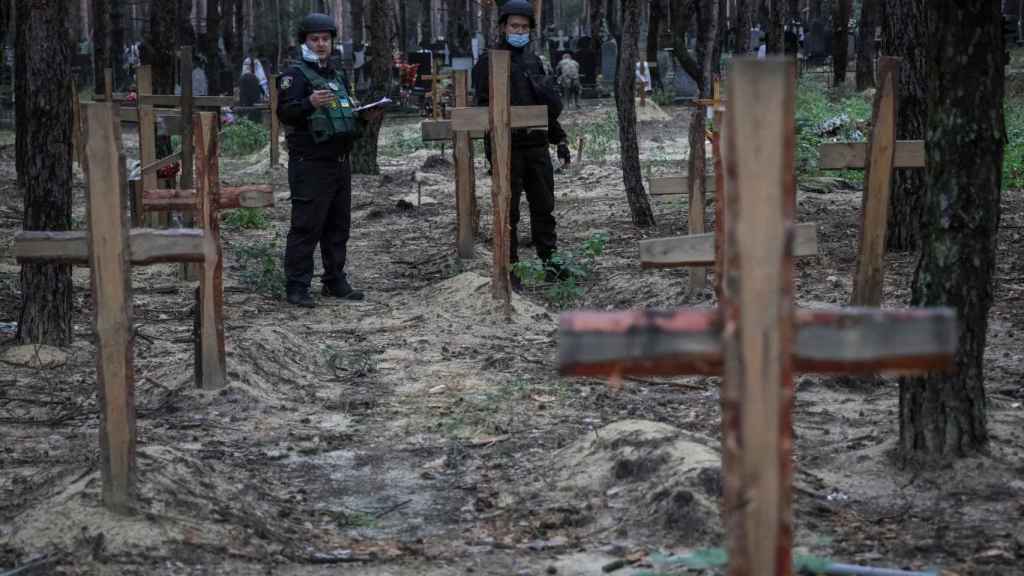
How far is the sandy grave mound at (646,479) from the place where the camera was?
435 cm

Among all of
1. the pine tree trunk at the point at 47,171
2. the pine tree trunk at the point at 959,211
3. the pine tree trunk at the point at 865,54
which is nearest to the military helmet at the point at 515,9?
the pine tree trunk at the point at 47,171

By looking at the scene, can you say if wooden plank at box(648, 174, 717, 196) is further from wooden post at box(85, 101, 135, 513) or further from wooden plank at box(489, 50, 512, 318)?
wooden post at box(85, 101, 135, 513)

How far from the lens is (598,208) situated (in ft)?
45.9

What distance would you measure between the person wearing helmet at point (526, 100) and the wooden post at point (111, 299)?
5.00 meters

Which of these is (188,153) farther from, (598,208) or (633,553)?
(633,553)

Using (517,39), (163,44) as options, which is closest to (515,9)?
(517,39)

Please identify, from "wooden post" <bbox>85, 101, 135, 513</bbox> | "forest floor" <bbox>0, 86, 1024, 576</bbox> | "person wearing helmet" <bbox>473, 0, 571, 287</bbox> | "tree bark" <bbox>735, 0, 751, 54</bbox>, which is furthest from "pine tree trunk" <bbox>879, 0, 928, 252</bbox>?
"tree bark" <bbox>735, 0, 751, 54</bbox>

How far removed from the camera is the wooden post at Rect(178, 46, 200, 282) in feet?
33.0

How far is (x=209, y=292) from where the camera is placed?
21.0 ft

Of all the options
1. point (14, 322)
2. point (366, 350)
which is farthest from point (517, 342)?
point (14, 322)

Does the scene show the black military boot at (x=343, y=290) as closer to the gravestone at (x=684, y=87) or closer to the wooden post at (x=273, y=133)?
the wooden post at (x=273, y=133)

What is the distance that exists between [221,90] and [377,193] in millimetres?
21634

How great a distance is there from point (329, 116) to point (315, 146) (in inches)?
9.4

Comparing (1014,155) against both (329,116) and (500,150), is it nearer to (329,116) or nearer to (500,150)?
(500,150)
